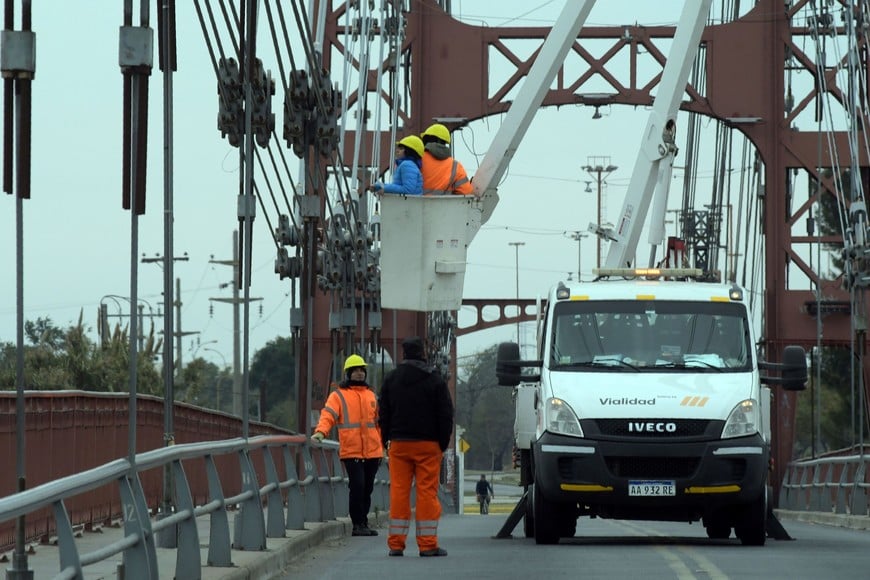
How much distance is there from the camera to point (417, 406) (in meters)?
16.2

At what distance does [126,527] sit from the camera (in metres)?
10.5

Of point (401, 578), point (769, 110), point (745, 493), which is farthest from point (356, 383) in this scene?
point (769, 110)

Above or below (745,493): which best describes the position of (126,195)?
above

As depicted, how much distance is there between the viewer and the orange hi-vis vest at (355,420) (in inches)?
813

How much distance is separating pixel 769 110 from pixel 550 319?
33.8 metres

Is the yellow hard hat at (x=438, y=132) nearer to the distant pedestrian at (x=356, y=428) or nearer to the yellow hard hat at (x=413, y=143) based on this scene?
the yellow hard hat at (x=413, y=143)

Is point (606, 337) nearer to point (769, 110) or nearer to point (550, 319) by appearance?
point (550, 319)

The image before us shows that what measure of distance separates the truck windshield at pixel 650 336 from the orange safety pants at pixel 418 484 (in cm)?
261

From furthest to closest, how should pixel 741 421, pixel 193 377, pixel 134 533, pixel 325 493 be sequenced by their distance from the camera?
pixel 193 377, pixel 325 493, pixel 741 421, pixel 134 533

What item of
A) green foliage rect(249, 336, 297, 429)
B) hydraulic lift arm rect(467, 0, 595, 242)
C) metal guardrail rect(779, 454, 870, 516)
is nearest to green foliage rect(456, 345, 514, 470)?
green foliage rect(249, 336, 297, 429)

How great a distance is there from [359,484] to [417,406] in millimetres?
4919

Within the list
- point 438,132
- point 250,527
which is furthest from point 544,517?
point 438,132

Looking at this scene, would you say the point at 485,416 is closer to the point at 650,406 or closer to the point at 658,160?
the point at 658,160

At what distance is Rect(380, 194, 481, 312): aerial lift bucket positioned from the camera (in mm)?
22969
